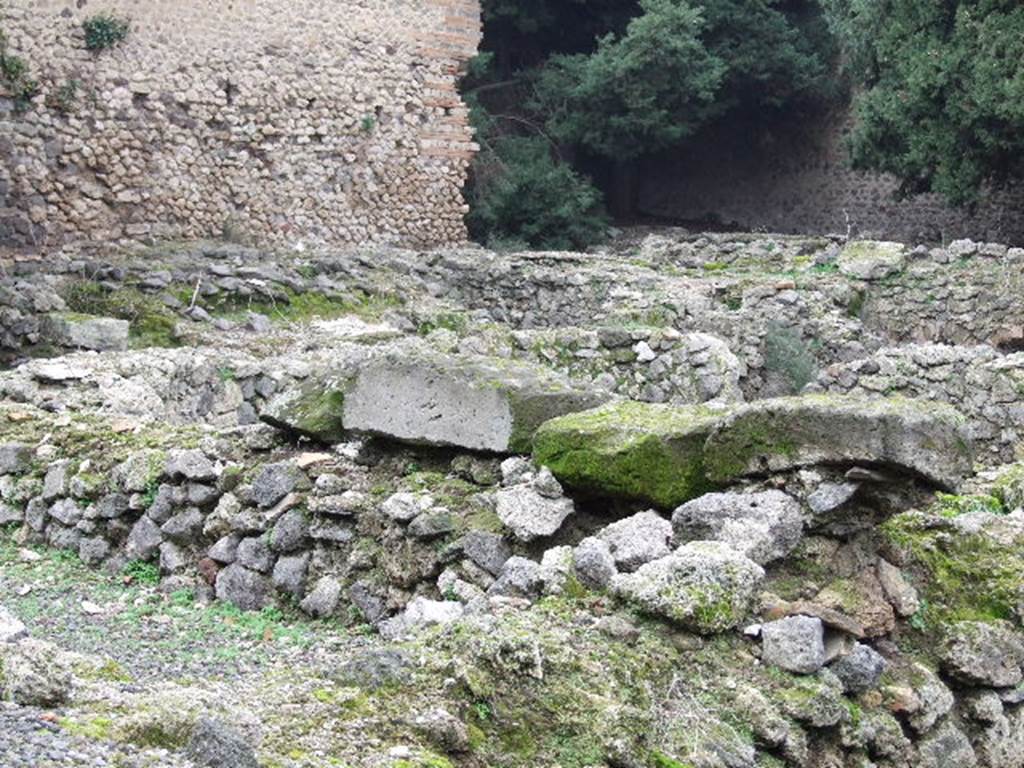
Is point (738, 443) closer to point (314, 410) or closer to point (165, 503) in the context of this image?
point (314, 410)

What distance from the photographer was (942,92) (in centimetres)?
2156

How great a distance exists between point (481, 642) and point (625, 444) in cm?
142

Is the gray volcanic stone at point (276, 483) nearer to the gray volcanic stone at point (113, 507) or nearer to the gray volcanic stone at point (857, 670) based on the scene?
the gray volcanic stone at point (113, 507)

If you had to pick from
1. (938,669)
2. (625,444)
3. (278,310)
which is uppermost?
(625,444)

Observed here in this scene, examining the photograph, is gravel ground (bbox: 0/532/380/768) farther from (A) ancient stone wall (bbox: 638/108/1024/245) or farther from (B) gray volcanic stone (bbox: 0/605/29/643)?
(A) ancient stone wall (bbox: 638/108/1024/245)

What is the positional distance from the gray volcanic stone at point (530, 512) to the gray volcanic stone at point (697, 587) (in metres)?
0.67

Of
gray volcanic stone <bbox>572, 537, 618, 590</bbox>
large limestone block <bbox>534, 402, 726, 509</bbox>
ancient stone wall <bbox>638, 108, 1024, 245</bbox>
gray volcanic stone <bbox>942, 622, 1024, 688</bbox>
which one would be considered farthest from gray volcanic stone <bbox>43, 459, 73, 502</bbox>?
ancient stone wall <bbox>638, 108, 1024, 245</bbox>

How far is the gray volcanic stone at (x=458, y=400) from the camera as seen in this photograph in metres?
5.84

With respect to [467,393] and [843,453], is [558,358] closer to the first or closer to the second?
[467,393]

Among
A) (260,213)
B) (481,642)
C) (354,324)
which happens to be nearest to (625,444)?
(481,642)

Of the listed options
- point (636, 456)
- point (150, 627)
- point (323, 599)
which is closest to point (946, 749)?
point (636, 456)

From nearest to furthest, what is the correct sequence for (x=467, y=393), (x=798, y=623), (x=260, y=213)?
(x=798, y=623)
(x=467, y=393)
(x=260, y=213)

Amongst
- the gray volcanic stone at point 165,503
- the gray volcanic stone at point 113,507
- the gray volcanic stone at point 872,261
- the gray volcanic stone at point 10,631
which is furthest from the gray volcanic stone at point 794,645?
the gray volcanic stone at point 872,261

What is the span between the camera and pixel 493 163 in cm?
2458
